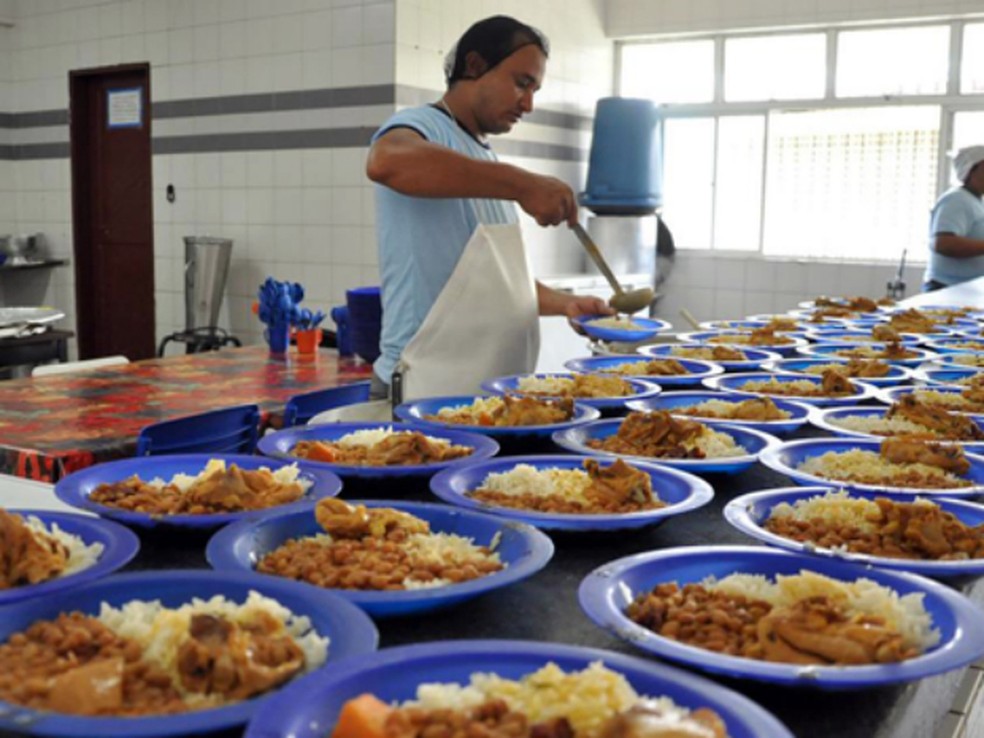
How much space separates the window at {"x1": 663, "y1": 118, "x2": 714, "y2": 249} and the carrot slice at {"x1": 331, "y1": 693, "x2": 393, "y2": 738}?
299 inches

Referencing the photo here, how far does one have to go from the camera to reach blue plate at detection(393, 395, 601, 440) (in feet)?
6.56

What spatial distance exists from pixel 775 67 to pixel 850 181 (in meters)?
1.02

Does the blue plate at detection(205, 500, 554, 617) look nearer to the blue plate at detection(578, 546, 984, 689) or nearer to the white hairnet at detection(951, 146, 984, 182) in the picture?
the blue plate at detection(578, 546, 984, 689)

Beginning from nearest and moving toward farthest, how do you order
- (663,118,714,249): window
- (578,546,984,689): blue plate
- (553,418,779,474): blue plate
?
1. (578,546,984,689): blue plate
2. (553,418,779,474): blue plate
3. (663,118,714,249): window

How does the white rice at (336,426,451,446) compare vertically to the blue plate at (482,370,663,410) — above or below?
below

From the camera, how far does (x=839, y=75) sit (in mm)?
7375

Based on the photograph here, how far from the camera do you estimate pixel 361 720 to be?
0.82 metres

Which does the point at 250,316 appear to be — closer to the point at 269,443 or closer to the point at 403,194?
the point at 403,194

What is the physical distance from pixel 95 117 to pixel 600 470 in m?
7.23

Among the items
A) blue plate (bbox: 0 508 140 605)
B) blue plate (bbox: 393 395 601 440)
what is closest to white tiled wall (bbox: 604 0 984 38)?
blue plate (bbox: 393 395 601 440)

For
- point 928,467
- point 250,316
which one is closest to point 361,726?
point 928,467

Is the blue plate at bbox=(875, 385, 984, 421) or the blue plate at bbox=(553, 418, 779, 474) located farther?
the blue plate at bbox=(875, 385, 984, 421)

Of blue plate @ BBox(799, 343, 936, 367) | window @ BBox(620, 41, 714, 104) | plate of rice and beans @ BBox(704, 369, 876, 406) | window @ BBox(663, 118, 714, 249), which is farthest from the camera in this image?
window @ BBox(663, 118, 714, 249)

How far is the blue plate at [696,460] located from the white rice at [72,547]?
0.88 metres
